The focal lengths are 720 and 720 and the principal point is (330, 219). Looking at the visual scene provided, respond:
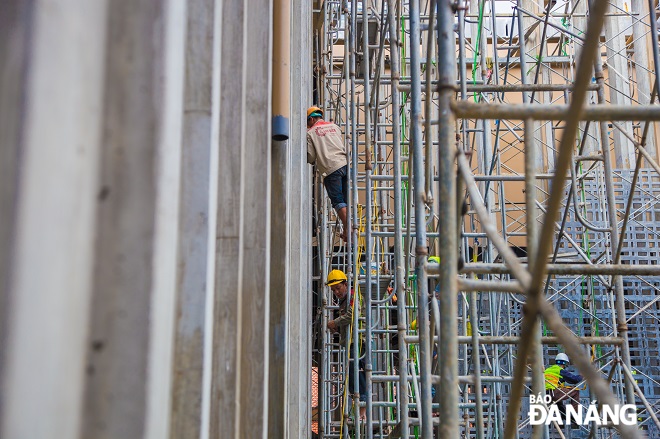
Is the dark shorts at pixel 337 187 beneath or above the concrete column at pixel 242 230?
above

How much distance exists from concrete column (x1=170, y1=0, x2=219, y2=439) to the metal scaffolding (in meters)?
0.64

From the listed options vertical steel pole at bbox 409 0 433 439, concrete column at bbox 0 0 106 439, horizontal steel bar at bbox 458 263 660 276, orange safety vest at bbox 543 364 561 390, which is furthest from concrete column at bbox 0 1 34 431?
orange safety vest at bbox 543 364 561 390

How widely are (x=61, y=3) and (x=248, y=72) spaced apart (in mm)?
1624

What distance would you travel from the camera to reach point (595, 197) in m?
11.8

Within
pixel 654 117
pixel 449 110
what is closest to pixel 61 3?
pixel 449 110

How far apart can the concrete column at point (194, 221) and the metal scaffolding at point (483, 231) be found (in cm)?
64

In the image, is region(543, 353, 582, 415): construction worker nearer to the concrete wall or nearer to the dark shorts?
the dark shorts

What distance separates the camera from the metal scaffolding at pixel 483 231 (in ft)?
6.31

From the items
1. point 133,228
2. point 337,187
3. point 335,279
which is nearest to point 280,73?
point 133,228

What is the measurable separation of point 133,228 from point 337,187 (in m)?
6.54

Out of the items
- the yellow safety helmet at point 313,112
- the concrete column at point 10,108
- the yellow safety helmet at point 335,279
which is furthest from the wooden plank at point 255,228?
the yellow safety helmet at point 335,279

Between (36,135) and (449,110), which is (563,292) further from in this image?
(36,135)

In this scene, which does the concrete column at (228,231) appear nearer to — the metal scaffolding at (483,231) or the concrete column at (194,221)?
the concrete column at (194,221)

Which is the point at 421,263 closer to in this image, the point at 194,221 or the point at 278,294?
the point at 278,294
